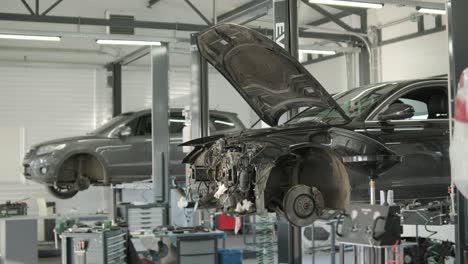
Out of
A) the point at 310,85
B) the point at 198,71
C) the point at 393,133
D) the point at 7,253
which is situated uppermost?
the point at 198,71

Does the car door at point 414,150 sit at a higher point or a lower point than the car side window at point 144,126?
lower

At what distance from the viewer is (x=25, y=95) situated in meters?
14.4

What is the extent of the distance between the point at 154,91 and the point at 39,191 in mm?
5769

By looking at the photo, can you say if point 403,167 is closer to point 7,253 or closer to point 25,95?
point 7,253

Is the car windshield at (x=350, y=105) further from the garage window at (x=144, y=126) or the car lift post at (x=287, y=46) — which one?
the garage window at (x=144, y=126)

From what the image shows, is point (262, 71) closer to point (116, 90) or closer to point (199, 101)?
point (199, 101)

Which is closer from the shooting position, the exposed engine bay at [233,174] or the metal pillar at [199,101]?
the exposed engine bay at [233,174]

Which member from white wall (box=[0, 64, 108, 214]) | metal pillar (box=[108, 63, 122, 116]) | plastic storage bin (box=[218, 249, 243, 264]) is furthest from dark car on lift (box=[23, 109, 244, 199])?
metal pillar (box=[108, 63, 122, 116])

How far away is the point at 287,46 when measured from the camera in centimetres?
587

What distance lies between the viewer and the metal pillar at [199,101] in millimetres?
8680

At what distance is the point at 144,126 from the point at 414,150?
239 inches

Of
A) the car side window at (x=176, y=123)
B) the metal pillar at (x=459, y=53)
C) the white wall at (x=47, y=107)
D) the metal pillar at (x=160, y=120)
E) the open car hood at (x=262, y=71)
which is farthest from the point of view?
the white wall at (x=47, y=107)

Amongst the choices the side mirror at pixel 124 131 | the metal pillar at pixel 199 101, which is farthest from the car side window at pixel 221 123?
the metal pillar at pixel 199 101

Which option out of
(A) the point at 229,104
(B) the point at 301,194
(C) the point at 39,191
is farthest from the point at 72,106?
(B) the point at 301,194
